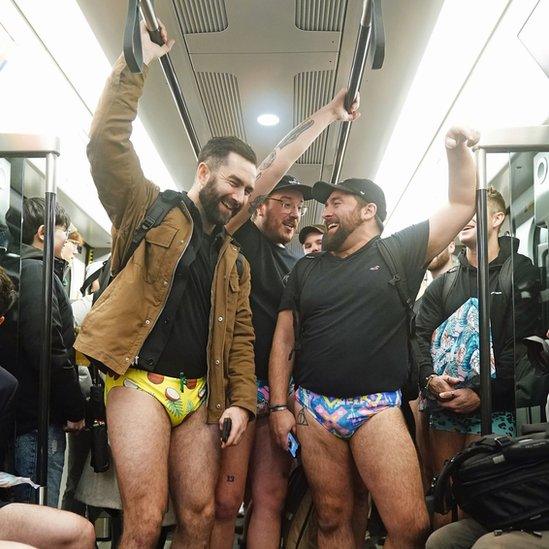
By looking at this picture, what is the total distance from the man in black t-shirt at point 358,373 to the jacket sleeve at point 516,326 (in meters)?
0.39

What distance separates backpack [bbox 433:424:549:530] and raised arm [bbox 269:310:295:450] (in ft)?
2.59

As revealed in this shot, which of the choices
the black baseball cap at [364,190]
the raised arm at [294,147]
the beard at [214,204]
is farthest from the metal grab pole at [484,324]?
the beard at [214,204]

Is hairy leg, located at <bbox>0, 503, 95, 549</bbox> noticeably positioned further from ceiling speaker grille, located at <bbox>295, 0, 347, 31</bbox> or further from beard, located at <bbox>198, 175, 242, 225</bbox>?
ceiling speaker grille, located at <bbox>295, 0, 347, 31</bbox>

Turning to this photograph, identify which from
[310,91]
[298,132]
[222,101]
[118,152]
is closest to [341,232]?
[298,132]

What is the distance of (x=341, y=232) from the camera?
2.92 m

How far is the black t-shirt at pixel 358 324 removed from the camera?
8.41ft

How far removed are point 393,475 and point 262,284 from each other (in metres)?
1.15

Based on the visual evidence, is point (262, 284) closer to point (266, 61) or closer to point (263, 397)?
Answer: point (263, 397)

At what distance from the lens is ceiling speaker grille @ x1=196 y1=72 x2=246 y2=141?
4.31 metres

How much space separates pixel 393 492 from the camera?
2.39 metres

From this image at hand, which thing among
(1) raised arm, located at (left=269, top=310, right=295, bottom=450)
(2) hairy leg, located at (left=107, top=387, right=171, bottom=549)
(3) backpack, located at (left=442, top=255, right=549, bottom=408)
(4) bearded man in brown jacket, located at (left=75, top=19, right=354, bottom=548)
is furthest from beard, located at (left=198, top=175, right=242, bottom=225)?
(3) backpack, located at (left=442, top=255, right=549, bottom=408)

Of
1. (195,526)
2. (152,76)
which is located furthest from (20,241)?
(152,76)

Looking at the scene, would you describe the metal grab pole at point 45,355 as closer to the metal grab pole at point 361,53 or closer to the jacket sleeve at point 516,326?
the metal grab pole at point 361,53

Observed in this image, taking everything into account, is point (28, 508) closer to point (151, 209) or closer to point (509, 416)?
point (151, 209)
